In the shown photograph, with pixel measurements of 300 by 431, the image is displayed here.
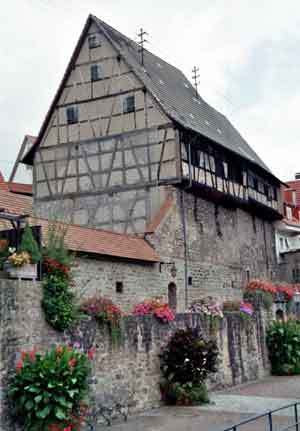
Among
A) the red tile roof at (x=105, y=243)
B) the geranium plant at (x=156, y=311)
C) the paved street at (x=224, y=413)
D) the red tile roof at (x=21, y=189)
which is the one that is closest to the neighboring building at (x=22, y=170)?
the red tile roof at (x=21, y=189)

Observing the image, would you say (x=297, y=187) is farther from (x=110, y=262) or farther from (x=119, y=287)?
(x=110, y=262)

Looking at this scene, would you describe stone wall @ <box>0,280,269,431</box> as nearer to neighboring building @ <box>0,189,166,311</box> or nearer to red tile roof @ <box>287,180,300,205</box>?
neighboring building @ <box>0,189,166,311</box>

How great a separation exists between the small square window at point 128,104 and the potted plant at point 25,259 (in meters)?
14.6

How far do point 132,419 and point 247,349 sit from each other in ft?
25.4

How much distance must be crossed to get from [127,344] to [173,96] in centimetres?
1623

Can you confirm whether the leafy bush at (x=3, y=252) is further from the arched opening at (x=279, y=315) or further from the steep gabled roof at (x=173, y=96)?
the arched opening at (x=279, y=315)

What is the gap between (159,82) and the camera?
28.5 m

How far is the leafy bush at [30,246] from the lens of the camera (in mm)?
12727

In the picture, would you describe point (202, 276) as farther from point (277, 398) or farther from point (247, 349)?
point (277, 398)

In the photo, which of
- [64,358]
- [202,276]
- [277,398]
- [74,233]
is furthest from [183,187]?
[64,358]

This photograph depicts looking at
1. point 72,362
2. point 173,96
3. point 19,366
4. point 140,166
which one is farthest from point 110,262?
point 173,96

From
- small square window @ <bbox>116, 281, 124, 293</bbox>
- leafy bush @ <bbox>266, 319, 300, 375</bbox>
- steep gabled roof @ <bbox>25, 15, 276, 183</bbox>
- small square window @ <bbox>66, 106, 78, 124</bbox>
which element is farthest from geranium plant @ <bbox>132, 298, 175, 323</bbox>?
small square window @ <bbox>66, 106, 78, 124</bbox>

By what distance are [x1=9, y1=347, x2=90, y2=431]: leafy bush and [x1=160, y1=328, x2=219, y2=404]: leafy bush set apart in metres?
4.59

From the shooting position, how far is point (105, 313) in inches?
559
